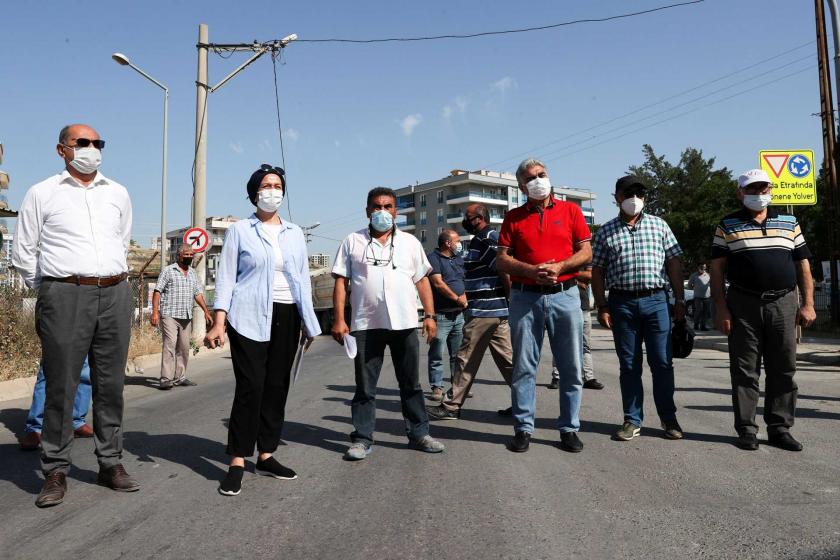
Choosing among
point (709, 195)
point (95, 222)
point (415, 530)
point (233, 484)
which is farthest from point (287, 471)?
point (709, 195)

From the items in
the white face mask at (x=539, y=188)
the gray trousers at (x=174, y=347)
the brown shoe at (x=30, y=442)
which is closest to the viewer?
the white face mask at (x=539, y=188)

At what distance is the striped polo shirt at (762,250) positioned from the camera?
4.85 meters

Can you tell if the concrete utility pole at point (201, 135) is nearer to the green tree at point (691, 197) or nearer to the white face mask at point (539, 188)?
the white face mask at point (539, 188)

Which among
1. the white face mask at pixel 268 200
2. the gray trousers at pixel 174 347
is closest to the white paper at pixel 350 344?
the white face mask at pixel 268 200

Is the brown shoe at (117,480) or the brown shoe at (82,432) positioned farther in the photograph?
the brown shoe at (82,432)

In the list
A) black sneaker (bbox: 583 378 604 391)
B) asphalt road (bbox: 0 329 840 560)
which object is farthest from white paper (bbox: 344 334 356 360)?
black sneaker (bbox: 583 378 604 391)

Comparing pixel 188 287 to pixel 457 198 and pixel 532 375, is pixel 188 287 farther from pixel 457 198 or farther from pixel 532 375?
pixel 457 198

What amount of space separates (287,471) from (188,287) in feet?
18.8

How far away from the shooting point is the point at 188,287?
922 centimetres

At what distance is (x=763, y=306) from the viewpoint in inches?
192

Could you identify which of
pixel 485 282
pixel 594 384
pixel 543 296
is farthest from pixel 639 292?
pixel 594 384

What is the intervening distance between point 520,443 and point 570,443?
0.36 metres

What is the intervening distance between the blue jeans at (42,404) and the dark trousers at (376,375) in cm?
226

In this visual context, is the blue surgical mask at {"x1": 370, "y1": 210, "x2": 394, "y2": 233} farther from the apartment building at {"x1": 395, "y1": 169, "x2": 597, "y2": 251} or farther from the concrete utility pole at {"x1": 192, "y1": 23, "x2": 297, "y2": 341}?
the apartment building at {"x1": 395, "y1": 169, "x2": 597, "y2": 251}
